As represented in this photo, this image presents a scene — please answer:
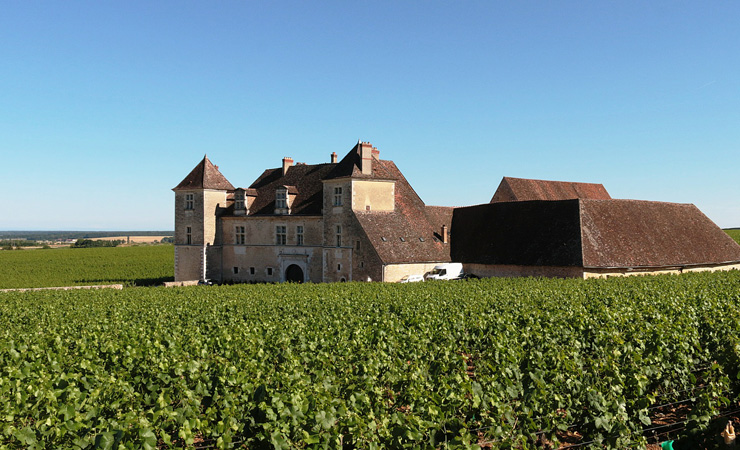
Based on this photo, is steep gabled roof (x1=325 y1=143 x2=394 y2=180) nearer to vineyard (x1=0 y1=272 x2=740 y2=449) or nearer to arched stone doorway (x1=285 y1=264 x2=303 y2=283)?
arched stone doorway (x1=285 y1=264 x2=303 y2=283)

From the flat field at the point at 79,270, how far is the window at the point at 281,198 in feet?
38.5

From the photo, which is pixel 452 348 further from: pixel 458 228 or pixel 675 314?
pixel 458 228

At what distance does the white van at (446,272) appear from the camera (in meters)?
30.7

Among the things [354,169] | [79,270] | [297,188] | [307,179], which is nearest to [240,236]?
[297,188]

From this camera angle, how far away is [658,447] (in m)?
7.98

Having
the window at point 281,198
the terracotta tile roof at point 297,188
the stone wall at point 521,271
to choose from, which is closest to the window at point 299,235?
the terracotta tile roof at point 297,188

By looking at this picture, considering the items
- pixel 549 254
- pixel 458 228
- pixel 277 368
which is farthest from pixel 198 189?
pixel 277 368

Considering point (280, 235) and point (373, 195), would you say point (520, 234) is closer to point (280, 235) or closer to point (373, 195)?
point (373, 195)

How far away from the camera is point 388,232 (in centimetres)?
3059

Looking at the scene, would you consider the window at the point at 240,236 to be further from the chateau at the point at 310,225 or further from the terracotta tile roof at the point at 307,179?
the terracotta tile roof at the point at 307,179

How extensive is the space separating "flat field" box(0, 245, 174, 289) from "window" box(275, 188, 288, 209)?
38.5ft

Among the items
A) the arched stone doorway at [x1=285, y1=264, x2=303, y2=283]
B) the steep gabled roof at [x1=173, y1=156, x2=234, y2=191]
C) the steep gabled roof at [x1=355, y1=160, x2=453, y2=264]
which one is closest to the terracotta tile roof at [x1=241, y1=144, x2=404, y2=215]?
Answer: the steep gabled roof at [x1=355, y1=160, x2=453, y2=264]

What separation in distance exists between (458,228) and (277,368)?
87.4ft

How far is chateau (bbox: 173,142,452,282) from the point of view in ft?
100.0
